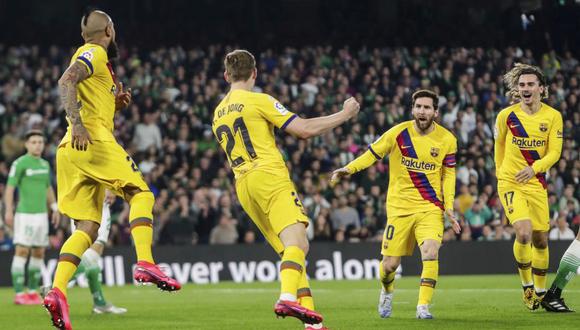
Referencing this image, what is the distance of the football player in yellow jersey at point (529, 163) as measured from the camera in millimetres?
11836

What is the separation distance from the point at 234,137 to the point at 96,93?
1369 mm

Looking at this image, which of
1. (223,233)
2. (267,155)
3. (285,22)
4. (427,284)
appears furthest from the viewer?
(285,22)

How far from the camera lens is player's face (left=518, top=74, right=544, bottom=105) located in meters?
11.8

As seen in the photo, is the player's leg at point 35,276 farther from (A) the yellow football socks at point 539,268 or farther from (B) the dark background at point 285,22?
(B) the dark background at point 285,22

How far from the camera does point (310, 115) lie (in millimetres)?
25391

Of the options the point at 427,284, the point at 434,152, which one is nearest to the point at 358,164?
the point at 434,152

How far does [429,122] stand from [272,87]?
50.5 feet

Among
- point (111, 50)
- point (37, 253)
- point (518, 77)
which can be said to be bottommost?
point (37, 253)

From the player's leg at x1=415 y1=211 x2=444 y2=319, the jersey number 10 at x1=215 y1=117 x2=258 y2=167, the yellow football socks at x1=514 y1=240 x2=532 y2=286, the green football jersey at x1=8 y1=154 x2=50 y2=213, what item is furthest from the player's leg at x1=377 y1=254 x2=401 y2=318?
the green football jersey at x1=8 y1=154 x2=50 y2=213

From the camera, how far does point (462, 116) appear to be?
2473 cm

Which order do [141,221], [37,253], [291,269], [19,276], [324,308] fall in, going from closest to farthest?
[291,269]
[141,221]
[324,308]
[19,276]
[37,253]

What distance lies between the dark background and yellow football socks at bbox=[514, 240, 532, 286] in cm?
1654

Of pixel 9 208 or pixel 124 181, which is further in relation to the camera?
pixel 9 208

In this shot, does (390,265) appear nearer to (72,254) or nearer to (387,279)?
(387,279)
